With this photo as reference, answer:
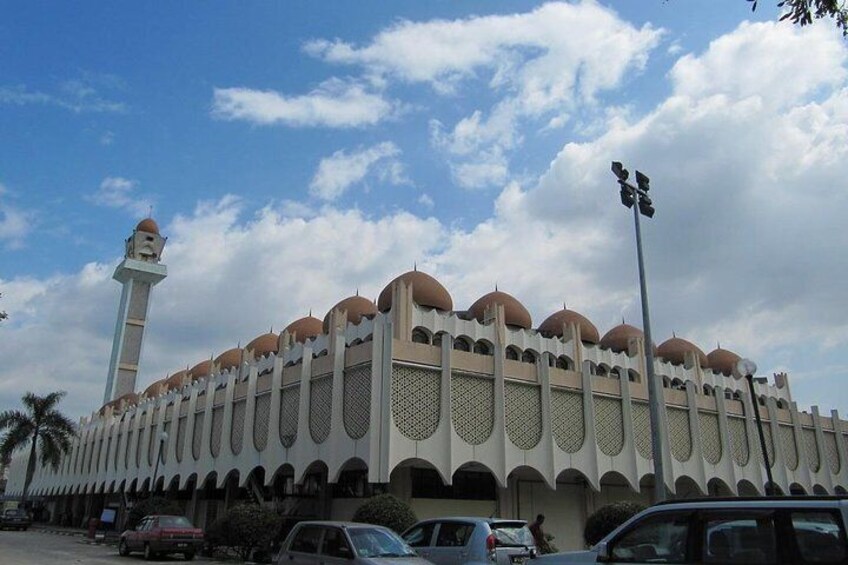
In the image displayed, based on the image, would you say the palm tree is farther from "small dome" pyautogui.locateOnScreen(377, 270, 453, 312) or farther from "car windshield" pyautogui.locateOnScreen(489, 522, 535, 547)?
"car windshield" pyautogui.locateOnScreen(489, 522, 535, 547)

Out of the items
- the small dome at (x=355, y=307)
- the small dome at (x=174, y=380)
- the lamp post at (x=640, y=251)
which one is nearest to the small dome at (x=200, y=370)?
the small dome at (x=174, y=380)

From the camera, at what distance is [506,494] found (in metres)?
27.5

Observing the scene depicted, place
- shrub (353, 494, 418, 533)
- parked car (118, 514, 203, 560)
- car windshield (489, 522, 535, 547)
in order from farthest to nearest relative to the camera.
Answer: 1. parked car (118, 514, 203, 560)
2. shrub (353, 494, 418, 533)
3. car windshield (489, 522, 535, 547)

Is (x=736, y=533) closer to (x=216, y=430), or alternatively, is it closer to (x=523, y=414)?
(x=523, y=414)

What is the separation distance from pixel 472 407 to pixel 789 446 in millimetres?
21613

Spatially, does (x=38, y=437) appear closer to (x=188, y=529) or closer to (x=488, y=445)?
(x=188, y=529)

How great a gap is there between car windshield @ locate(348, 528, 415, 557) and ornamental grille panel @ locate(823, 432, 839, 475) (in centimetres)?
3667

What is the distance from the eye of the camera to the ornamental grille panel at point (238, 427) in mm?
30672

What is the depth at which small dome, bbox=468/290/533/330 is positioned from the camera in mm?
36594

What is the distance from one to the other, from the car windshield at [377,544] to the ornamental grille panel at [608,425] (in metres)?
20.5

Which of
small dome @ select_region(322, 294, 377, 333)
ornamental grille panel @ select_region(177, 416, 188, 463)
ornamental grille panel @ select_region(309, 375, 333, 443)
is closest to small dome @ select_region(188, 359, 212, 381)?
ornamental grille panel @ select_region(177, 416, 188, 463)

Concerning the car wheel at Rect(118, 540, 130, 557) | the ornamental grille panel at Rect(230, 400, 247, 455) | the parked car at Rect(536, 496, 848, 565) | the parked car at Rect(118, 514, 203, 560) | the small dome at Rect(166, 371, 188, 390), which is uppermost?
the small dome at Rect(166, 371, 188, 390)

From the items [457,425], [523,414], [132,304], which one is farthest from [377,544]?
[132,304]

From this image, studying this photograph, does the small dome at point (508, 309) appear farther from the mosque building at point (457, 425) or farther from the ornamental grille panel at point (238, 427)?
the ornamental grille panel at point (238, 427)
